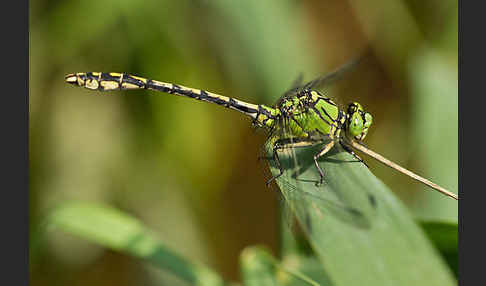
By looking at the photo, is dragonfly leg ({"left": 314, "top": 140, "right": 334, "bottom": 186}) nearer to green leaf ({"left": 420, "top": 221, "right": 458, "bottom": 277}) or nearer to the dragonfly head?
the dragonfly head

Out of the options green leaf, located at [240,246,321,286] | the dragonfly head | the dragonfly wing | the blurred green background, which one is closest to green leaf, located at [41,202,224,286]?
green leaf, located at [240,246,321,286]

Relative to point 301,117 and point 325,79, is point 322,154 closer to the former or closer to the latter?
point 301,117

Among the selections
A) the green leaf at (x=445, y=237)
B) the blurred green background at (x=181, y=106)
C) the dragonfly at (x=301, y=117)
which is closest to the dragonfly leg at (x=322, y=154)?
the dragonfly at (x=301, y=117)

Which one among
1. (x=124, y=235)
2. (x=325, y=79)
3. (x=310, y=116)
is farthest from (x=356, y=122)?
(x=124, y=235)

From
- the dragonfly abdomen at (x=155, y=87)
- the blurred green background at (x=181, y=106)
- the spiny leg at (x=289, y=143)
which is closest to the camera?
the spiny leg at (x=289, y=143)

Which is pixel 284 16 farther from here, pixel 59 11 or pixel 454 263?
pixel 454 263

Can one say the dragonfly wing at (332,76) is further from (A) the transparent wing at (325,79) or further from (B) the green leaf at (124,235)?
(B) the green leaf at (124,235)
